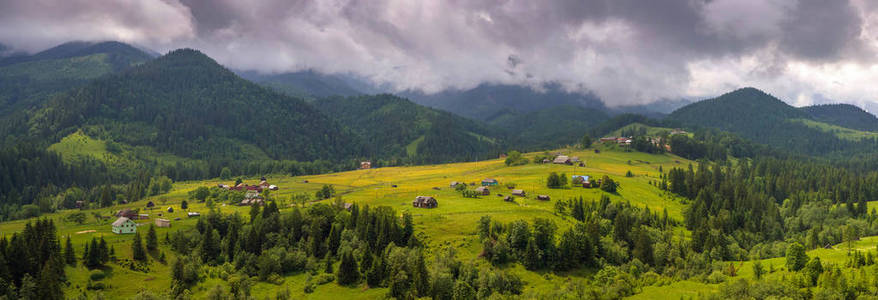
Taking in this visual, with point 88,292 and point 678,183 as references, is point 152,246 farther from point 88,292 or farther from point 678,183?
point 678,183

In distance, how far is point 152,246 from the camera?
93562mm

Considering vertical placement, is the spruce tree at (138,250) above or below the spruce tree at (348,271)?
above

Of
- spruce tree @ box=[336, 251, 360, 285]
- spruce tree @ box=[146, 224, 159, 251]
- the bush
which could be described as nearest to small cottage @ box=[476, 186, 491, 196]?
spruce tree @ box=[336, 251, 360, 285]

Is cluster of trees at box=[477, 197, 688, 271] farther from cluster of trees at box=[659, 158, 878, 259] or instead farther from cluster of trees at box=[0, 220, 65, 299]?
cluster of trees at box=[0, 220, 65, 299]

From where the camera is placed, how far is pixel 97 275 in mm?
79562

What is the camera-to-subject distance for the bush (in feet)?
260

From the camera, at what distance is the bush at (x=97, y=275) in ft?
260

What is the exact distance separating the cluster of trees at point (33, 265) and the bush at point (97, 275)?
395 cm

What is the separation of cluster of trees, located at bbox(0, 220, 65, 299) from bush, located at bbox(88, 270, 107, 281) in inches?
156

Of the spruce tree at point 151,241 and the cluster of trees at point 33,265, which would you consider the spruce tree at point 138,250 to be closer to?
the spruce tree at point 151,241

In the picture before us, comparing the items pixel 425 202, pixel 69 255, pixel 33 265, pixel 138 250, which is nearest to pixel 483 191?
pixel 425 202

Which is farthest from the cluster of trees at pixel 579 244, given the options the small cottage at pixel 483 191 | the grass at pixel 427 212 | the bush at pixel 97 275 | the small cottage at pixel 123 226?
the small cottage at pixel 123 226

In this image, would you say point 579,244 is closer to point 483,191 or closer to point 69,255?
point 483,191

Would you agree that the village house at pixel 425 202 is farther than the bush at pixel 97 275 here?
Yes
